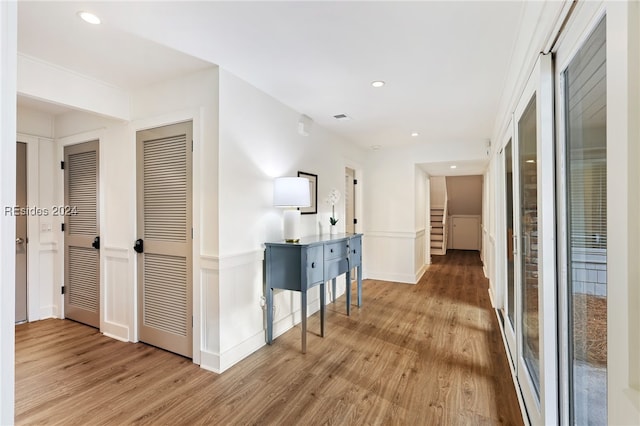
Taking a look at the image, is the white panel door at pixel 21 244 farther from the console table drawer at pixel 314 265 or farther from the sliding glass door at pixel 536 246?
the sliding glass door at pixel 536 246

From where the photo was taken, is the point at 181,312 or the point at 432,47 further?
the point at 181,312

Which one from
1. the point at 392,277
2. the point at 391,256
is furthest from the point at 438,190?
the point at 392,277

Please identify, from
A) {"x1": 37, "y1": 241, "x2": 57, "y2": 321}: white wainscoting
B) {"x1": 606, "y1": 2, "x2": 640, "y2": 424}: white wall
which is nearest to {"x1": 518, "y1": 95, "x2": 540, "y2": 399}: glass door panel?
{"x1": 606, "y1": 2, "x2": 640, "y2": 424}: white wall

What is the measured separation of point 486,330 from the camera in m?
3.23

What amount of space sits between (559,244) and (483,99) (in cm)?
218

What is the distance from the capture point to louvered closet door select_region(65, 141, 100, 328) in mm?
3318

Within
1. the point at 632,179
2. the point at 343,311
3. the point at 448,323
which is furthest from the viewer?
the point at 343,311

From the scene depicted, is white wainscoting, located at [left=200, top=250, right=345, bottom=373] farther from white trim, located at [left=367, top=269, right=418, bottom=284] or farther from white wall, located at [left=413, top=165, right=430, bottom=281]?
white wall, located at [left=413, top=165, right=430, bottom=281]

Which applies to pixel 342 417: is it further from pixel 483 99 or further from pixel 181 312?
pixel 483 99

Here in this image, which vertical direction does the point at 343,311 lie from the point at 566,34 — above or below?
below

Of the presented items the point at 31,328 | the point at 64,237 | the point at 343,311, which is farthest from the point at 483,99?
the point at 31,328

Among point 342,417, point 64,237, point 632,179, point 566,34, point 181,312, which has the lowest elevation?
point 342,417

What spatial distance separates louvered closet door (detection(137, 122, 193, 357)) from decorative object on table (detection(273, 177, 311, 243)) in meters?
0.77

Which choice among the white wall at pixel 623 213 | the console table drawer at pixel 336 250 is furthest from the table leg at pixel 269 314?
the white wall at pixel 623 213
